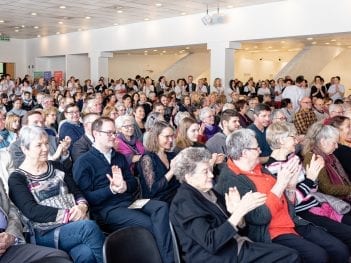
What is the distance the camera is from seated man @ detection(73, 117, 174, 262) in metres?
3.15

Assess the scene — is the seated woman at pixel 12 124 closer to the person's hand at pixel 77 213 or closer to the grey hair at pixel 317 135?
the person's hand at pixel 77 213

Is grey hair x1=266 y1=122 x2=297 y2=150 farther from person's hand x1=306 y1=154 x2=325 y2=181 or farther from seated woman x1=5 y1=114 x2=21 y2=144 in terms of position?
seated woman x1=5 y1=114 x2=21 y2=144

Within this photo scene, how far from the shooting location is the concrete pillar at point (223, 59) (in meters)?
12.7

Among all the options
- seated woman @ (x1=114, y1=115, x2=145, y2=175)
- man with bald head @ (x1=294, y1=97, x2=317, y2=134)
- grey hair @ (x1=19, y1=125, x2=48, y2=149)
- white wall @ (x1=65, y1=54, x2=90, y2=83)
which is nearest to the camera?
grey hair @ (x1=19, y1=125, x2=48, y2=149)

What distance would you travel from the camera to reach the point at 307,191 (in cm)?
324

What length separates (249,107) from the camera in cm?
780

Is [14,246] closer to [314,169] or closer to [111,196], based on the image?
[111,196]

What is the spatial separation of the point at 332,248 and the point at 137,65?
19.3m

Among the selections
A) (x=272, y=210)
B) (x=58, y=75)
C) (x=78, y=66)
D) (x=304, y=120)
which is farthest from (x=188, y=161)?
(x=58, y=75)

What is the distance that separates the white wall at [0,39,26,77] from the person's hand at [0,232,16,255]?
20746 mm

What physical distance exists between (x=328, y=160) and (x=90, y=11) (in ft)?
36.0

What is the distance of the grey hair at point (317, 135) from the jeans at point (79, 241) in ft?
6.72

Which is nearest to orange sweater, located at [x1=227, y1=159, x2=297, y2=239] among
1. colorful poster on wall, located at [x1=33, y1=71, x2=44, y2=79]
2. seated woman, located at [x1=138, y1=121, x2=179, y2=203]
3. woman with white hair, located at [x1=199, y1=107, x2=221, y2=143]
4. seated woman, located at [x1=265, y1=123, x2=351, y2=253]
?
seated woman, located at [x1=265, y1=123, x2=351, y2=253]

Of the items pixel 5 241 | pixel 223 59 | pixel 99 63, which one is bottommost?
pixel 5 241
